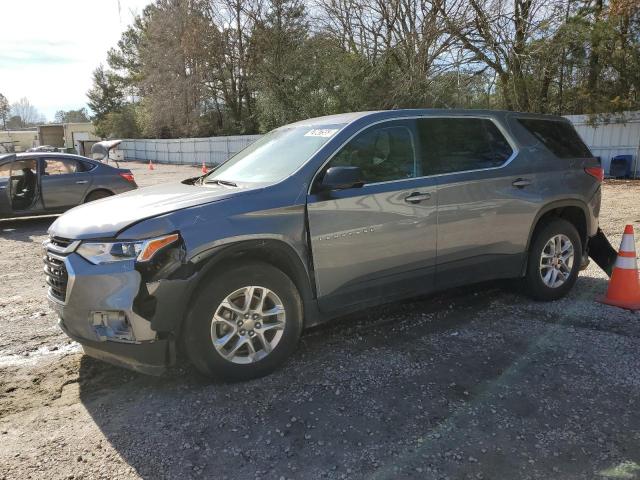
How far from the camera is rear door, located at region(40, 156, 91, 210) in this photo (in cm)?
1026

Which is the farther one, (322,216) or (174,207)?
(322,216)

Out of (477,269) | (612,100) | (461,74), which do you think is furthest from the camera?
(461,74)

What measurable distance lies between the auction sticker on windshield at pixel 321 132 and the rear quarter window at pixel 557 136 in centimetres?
207

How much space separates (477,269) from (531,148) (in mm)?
1303

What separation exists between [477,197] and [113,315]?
306 cm

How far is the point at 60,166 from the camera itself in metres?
10.5

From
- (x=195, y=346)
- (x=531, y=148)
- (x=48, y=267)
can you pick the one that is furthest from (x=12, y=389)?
(x=531, y=148)

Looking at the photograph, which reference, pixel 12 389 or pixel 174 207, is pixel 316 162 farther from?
pixel 12 389

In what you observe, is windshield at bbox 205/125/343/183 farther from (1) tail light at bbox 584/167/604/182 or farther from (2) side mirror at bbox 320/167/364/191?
(1) tail light at bbox 584/167/604/182

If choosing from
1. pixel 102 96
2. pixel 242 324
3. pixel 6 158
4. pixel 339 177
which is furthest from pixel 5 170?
pixel 102 96

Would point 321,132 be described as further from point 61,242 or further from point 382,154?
point 61,242

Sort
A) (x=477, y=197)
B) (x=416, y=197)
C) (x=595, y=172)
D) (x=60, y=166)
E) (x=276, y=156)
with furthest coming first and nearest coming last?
(x=60, y=166) → (x=595, y=172) → (x=477, y=197) → (x=276, y=156) → (x=416, y=197)

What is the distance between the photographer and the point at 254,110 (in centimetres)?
3912

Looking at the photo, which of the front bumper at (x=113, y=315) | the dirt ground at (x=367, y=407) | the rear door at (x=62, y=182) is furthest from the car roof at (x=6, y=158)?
the front bumper at (x=113, y=315)
